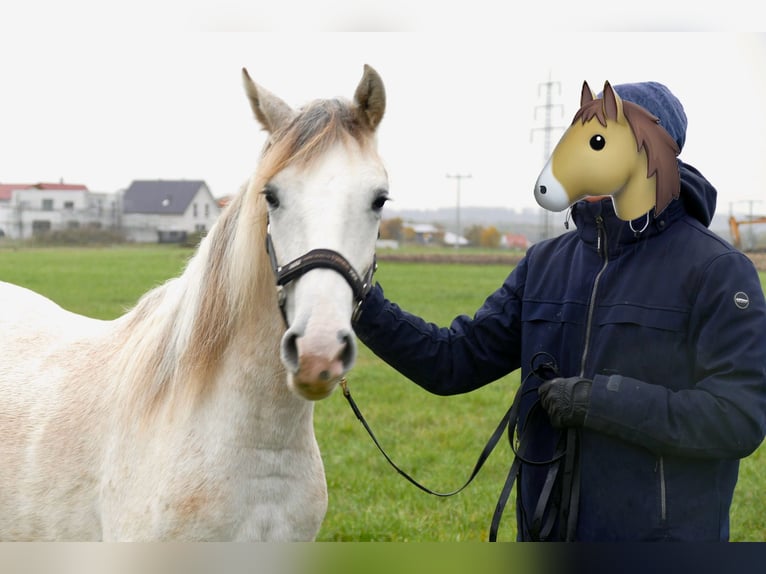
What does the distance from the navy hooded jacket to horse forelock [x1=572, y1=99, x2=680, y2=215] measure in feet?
0.47

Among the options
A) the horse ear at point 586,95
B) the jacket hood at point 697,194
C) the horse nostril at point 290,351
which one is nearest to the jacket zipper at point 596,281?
the jacket hood at point 697,194

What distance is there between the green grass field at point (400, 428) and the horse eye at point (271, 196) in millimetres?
913

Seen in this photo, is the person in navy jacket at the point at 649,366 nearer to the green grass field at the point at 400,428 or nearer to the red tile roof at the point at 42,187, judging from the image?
the green grass field at the point at 400,428

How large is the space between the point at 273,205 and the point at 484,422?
473 centimetres

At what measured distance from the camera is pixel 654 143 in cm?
166

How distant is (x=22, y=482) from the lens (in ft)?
7.41

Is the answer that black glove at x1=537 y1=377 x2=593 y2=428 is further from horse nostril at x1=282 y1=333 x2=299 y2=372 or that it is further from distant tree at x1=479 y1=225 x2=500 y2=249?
distant tree at x1=479 y1=225 x2=500 y2=249

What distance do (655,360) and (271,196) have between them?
3.66 feet

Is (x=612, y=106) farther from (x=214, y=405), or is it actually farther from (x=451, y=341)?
(x=214, y=405)

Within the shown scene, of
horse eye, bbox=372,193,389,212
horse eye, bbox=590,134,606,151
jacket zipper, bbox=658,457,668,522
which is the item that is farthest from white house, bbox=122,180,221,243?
jacket zipper, bbox=658,457,668,522

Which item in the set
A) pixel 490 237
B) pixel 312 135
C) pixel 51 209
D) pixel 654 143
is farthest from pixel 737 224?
pixel 51 209

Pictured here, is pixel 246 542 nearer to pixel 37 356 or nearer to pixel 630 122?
pixel 37 356

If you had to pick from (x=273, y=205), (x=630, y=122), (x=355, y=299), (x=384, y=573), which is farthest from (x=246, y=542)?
(x=630, y=122)

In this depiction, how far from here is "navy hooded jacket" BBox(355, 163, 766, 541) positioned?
1698 mm
